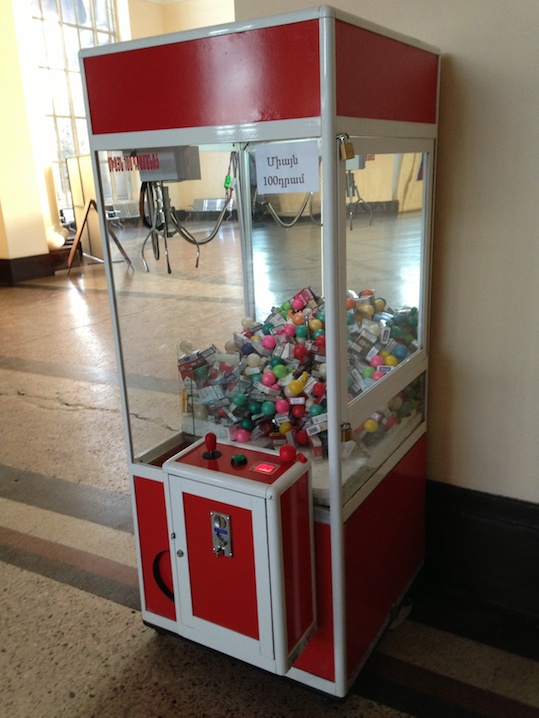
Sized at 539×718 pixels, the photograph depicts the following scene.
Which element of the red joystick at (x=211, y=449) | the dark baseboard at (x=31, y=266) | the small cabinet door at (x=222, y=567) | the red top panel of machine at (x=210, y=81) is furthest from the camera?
the dark baseboard at (x=31, y=266)

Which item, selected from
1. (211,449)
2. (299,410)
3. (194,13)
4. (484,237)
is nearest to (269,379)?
(299,410)

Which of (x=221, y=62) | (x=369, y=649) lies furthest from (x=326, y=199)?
(x=369, y=649)

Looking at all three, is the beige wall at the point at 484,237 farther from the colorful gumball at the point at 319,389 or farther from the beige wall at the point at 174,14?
the beige wall at the point at 174,14

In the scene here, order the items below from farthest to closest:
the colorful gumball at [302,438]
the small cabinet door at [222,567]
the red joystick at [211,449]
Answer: the colorful gumball at [302,438] < the red joystick at [211,449] < the small cabinet door at [222,567]

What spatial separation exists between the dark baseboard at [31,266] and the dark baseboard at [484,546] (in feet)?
22.4

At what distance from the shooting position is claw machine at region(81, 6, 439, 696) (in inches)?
51.3

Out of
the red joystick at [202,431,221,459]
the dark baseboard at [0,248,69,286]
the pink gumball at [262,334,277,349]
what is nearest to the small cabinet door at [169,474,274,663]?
the red joystick at [202,431,221,459]

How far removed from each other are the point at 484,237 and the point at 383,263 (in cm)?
30

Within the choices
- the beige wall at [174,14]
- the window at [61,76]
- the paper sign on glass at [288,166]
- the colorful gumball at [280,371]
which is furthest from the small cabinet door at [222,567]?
the beige wall at [174,14]

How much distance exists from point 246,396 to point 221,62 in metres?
0.89

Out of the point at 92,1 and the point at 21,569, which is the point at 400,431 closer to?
the point at 21,569

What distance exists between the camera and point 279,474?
4.77ft

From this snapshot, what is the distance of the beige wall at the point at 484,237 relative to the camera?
168 cm

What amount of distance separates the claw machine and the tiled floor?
0.11 metres
